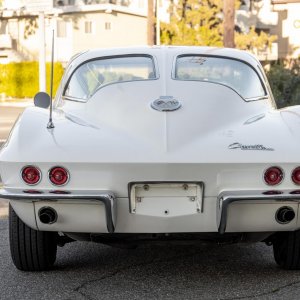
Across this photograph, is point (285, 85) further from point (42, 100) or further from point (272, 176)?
point (272, 176)

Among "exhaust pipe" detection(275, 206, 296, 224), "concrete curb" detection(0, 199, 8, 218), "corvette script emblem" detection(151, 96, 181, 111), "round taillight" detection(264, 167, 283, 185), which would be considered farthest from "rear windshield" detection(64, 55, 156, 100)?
"concrete curb" detection(0, 199, 8, 218)

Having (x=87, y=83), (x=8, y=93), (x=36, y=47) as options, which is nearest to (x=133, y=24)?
(x=36, y=47)

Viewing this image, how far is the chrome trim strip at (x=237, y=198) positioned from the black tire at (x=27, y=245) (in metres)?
1.27

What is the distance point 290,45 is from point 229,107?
45.2 metres

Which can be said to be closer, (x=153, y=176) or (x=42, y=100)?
(x=153, y=176)

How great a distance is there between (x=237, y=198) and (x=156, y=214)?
49cm

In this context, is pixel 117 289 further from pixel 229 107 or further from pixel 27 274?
pixel 229 107

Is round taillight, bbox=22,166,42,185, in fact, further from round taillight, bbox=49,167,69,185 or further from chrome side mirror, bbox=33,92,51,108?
chrome side mirror, bbox=33,92,51,108

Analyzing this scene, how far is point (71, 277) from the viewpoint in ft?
15.8

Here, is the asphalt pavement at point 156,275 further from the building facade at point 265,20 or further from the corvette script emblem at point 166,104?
the building facade at point 265,20

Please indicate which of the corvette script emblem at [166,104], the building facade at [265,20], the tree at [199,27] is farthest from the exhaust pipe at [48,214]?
the building facade at [265,20]

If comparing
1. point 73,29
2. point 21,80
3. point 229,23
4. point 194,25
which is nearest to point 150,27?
point 194,25

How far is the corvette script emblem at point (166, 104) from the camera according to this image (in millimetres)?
4694

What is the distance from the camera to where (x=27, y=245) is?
4770 mm
